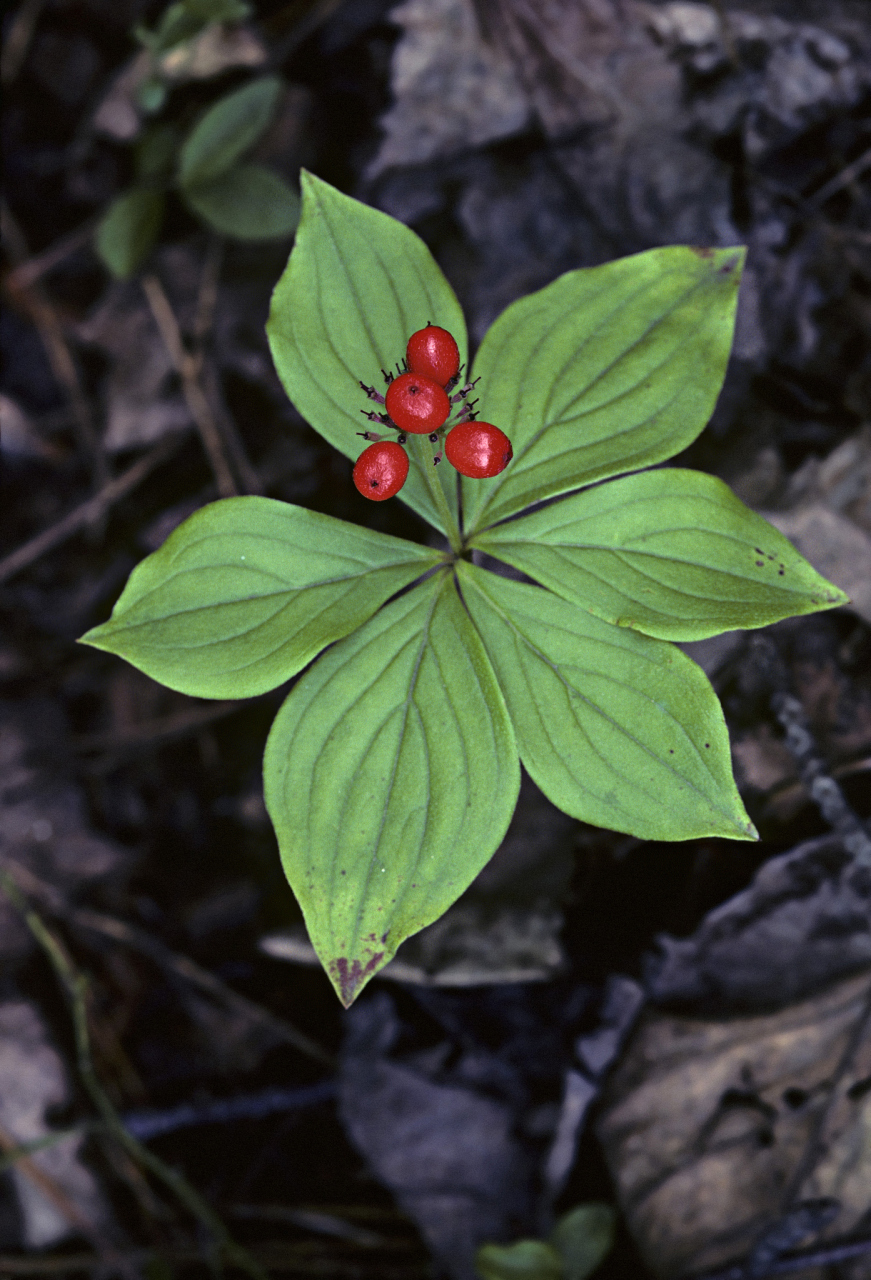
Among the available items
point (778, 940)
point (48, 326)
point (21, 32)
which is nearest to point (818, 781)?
point (778, 940)

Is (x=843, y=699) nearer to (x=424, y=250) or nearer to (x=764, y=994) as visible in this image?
(x=764, y=994)

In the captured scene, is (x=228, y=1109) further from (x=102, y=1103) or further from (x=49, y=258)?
(x=49, y=258)

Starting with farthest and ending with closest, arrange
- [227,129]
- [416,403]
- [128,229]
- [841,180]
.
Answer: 1. [128,229]
2. [227,129]
3. [841,180]
4. [416,403]

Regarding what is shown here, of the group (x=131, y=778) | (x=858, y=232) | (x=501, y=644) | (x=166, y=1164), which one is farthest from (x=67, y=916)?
(x=858, y=232)

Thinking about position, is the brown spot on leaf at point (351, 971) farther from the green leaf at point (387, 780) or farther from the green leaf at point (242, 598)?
the green leaf at point (242, 598)

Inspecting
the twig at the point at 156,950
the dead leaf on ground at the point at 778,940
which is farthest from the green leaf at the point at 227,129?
the dead leaf on ground at the point at 778,940

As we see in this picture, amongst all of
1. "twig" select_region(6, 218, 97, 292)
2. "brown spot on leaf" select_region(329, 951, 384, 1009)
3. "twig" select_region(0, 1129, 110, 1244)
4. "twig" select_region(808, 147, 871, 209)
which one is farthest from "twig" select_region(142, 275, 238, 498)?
"twig" select_region(0, 1129, 110, 1244)
